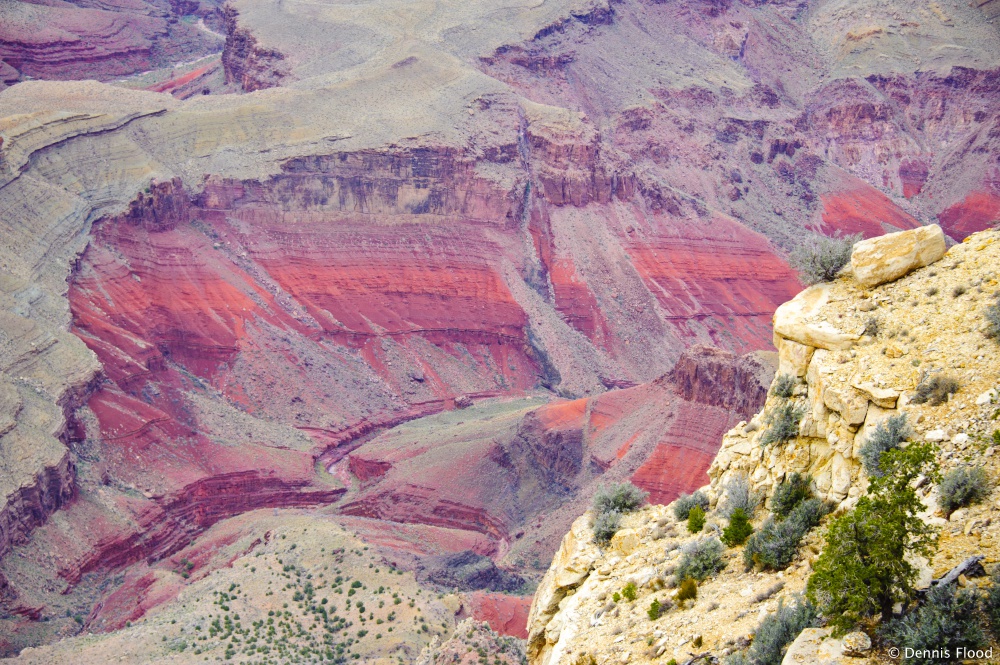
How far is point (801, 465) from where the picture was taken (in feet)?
65.4

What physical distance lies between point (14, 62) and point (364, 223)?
69034 millimetres

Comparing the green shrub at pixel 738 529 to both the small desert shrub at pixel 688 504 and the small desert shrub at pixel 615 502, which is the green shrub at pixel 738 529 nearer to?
the small desert shrub at pixel 688 504

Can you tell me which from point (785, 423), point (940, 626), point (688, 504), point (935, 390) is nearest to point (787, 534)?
point (785, 423)

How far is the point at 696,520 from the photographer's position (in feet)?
71.8

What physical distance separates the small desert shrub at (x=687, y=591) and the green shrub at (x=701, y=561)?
0.85ft

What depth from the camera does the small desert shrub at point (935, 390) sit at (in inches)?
706

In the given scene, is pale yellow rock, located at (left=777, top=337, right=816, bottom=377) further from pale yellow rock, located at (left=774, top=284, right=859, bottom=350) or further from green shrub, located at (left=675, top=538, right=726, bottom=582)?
green shrub, located at (left=675, top=538, right=726, bottom=582)

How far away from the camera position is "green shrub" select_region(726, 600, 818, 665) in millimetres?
16656

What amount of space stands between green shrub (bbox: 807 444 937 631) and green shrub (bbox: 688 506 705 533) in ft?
16.3

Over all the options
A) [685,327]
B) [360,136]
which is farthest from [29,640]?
[685,327]

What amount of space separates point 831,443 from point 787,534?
1.62 metres

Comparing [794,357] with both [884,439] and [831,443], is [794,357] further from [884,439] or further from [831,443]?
[884,439]

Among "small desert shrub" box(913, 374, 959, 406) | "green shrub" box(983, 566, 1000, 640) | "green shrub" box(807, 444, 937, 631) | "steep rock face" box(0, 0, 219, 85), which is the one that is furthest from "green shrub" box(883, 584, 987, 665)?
"steep rock face" box(0, 0, 219, 85)

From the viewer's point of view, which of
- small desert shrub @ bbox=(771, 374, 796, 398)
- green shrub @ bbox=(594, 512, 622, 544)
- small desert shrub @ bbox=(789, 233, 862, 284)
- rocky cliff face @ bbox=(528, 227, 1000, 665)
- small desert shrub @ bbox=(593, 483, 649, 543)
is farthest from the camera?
small desert shrub @ bbox=(593, 483, 649, 543)
